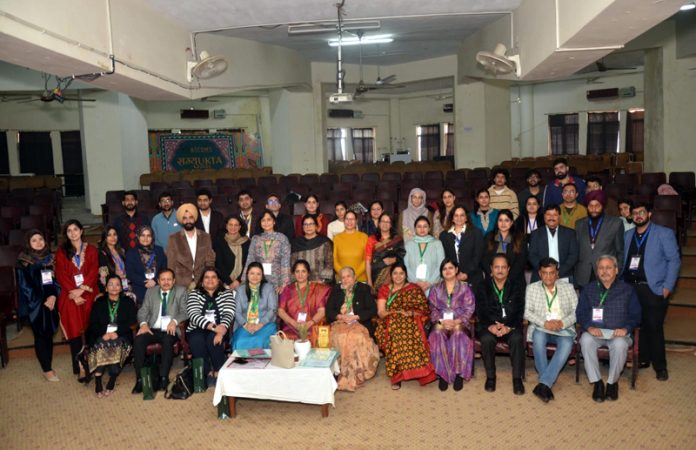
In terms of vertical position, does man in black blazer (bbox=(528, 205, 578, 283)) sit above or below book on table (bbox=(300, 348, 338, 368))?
above

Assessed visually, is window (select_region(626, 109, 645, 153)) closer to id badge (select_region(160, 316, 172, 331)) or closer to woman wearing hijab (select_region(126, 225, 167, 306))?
woman wearing hijab (select_region(126, 225, 167, 306))

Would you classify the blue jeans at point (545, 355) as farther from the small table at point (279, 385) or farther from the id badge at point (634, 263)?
the small table at point (279, 385)

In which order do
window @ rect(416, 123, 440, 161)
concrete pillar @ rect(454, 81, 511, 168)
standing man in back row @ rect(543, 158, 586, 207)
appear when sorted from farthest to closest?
window @ rect(416, 123, 440, 161) < concrete pillar @ rect(454, 81, 511, 168) < standing man in back row @ rect(543, 158, 586, 207)

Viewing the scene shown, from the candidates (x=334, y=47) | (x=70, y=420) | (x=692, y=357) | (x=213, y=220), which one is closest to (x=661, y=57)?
(x=334, y=47)

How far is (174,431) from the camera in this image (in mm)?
4234

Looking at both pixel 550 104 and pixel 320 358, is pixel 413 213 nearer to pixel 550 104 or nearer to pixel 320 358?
pixel 320 358

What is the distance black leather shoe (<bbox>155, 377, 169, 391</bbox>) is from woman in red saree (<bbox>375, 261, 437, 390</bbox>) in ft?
5.74

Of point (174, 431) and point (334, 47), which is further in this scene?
point (334, 47)

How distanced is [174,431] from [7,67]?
9.86 meters

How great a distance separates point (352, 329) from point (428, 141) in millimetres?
16579

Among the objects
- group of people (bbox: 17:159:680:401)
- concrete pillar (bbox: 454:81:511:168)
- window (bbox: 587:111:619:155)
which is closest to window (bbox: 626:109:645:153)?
window (bbox: 587:111:619:155)

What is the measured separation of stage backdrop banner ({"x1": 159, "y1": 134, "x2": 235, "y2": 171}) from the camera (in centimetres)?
1777

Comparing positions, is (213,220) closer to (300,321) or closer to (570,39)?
(300,321)

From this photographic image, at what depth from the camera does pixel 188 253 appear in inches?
221
